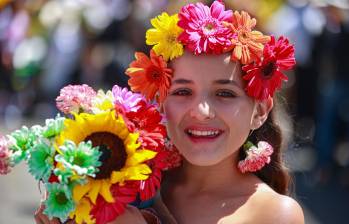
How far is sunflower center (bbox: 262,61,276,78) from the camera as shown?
2.77 m

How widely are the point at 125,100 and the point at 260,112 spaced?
1.81ft

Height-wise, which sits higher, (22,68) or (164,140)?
(22,68)

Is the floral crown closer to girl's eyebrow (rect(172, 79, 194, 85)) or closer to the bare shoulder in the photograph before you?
girl's eyebrow (rect(172, 79, 194, 85))

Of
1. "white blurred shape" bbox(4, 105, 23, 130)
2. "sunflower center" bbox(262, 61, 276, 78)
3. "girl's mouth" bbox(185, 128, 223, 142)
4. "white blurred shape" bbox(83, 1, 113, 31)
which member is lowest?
"girl's mouth" bbox(185, 128, 223, 142)

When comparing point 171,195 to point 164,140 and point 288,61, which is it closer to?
point 164,140

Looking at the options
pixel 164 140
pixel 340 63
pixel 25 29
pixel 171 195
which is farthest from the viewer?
pixel 25 29

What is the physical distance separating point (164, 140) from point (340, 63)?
234 inches

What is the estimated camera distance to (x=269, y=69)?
2785 millimetres

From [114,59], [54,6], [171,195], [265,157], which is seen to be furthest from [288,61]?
[54,6]

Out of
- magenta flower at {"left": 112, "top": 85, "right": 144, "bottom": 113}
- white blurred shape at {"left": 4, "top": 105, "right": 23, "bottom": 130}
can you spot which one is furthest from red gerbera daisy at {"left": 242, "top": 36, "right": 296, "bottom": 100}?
white blurred shape at {"left": 4, "top": 105, "right": 23, "bottom": 130}

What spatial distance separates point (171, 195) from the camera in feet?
9.74

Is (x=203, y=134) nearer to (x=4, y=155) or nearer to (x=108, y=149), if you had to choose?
(x=108, y=149)

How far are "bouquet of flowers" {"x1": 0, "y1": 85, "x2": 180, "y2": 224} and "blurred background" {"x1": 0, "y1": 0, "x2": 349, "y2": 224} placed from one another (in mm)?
4656

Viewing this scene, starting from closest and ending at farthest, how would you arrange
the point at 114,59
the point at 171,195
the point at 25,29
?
the point at 171,195 → the point at 114,59 → the point at 25,29
